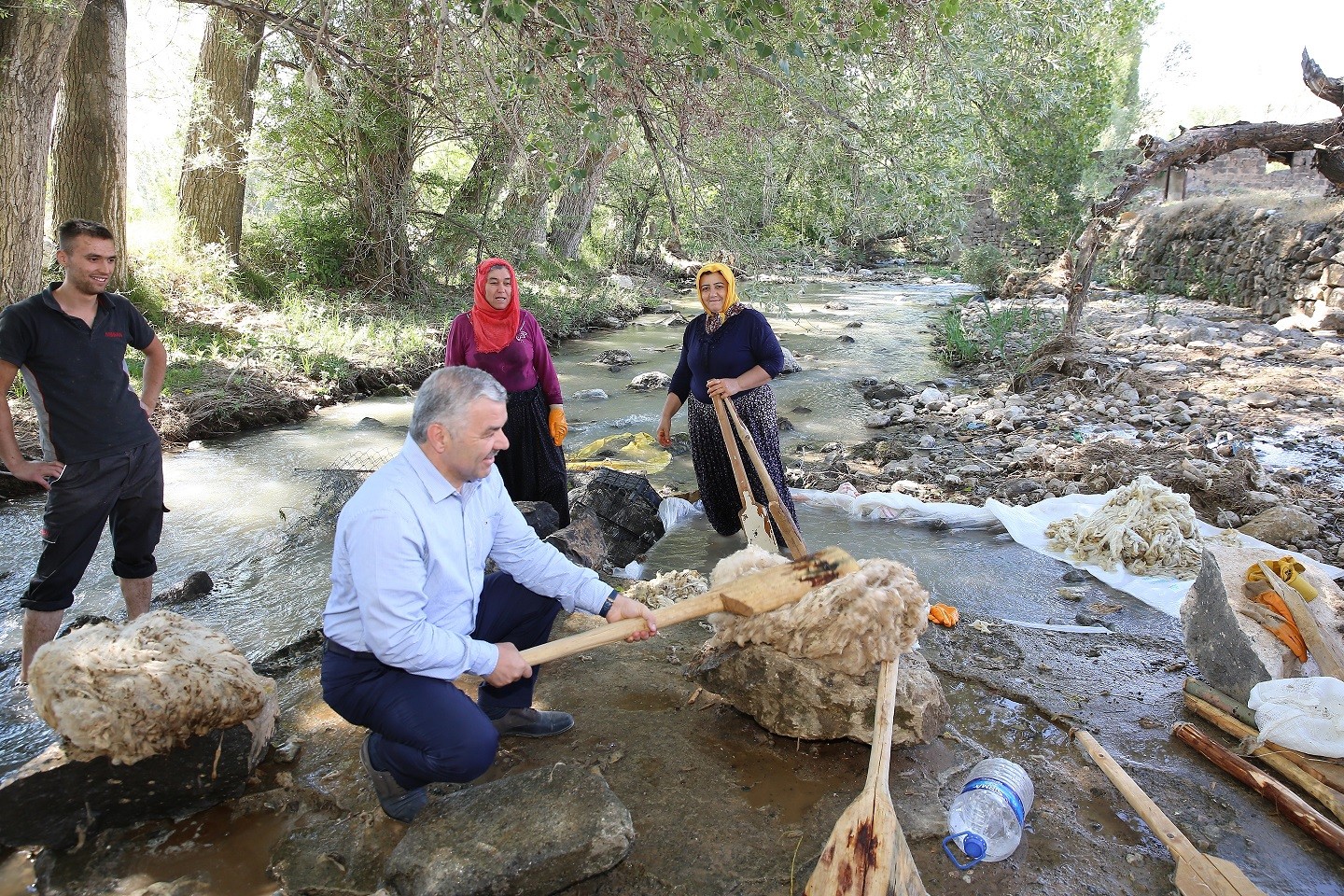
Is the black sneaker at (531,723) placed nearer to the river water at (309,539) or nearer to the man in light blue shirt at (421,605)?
the man in light blue shirt at (421,605)

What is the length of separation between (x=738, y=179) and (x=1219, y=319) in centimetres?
1004

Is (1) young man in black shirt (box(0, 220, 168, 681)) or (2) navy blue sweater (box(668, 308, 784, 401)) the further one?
(2) navy blue sweater (box(668, 308, 784, 401))

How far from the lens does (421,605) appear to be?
2309 millimetres

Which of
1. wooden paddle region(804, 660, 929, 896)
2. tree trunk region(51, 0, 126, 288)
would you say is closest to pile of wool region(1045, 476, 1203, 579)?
wooden paddle region(804, 660, 929, 896)

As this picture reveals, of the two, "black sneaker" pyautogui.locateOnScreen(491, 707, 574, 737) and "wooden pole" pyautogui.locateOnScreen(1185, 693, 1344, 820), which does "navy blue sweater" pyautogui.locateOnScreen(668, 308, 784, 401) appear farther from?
"wooden pole" pyautogui.locateOnScreen(1185, 693, 1344, 820)

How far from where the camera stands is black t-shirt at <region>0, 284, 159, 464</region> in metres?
3.13

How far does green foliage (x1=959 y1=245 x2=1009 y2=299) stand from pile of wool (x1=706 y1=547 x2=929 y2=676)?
56.5ft

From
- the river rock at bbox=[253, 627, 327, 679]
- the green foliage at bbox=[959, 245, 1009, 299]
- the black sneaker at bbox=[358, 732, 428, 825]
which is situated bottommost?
the river rock at bbox=[253, 627, 327, 679]

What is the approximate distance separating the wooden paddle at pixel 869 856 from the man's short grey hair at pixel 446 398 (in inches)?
59.7

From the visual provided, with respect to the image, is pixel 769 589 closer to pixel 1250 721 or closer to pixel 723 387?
pixel 1250 721

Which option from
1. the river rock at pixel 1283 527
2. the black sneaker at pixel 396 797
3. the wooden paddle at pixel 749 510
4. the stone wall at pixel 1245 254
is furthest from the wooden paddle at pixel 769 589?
the stone wall at pixel 1245 254

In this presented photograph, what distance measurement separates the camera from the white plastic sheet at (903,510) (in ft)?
17.5

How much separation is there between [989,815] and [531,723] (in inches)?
60.4

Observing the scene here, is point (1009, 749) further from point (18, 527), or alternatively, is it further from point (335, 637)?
point (18, 527)
